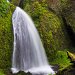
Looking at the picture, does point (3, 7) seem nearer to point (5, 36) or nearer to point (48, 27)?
point (5, 36)

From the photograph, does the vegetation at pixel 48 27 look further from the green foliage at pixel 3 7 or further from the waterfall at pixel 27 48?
the waterfall at pixel 27 48

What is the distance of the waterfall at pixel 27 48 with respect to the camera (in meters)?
14.5

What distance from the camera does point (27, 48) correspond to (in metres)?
15.1

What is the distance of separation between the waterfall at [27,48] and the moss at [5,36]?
261mm

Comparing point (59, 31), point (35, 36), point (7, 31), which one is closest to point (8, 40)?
point (7, 31)

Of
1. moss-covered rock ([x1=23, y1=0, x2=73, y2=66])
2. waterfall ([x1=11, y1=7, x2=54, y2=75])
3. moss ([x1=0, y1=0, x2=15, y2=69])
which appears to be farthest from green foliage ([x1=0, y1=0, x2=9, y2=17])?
moss-covered rock ([x1=23, y1=0, x2=73, y2=66])

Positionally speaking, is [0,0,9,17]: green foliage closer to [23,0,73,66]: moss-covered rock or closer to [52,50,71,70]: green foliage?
[23,0,73,66]: moss-covered rock

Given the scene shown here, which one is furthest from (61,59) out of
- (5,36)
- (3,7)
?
(3,7)

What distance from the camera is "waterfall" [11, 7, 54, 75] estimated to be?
14.5 metres

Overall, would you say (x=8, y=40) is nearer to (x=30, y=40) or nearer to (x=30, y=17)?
(x=30, y=40)

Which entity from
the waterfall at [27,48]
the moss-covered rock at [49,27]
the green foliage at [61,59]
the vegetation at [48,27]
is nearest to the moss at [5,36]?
the vegetation at [48,27]

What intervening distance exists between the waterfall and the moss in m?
0.26

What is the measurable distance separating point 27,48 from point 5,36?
1.41 metres

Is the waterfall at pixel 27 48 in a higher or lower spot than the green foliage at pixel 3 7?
lower
